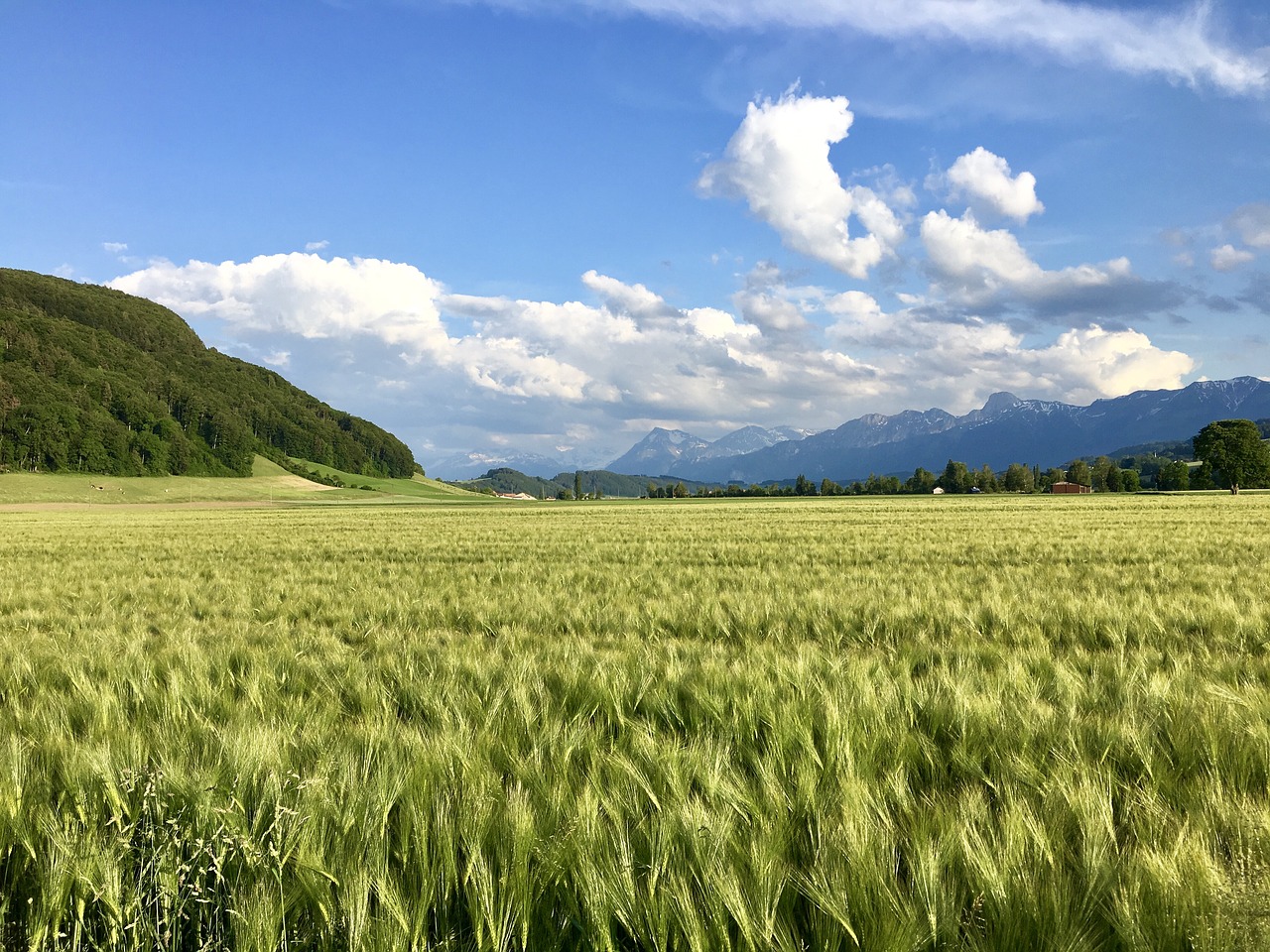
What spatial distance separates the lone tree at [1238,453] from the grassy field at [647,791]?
323 feet

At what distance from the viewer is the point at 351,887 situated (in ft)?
5.79

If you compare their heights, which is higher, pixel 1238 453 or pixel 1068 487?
pixel 1238 453

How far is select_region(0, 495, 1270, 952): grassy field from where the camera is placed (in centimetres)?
171

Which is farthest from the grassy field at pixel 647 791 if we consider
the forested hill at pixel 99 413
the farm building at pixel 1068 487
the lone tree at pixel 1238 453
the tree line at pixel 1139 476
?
the forested hill at pixel 99 413

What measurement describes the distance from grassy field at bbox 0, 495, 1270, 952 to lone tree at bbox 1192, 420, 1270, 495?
9844 centimetres

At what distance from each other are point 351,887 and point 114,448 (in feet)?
593

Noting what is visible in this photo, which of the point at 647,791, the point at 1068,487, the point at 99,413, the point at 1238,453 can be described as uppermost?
the point at 99,413

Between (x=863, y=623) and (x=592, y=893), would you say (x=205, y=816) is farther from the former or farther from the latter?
(x=863, y=623)

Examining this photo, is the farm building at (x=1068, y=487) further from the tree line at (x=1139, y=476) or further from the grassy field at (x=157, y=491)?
the grassy field at (x=157, y=491)

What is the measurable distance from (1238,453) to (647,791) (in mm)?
106837

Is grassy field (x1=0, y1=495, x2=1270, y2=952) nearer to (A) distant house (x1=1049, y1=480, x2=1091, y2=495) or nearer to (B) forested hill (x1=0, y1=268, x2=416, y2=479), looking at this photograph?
(A) distant house (x1=1049, y1=480, x2=1091, y2=495)

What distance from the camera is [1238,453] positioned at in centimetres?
8006

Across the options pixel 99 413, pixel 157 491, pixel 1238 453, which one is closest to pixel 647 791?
pixel 1238 453

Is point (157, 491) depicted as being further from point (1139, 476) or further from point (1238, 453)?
point (1139, 476)
